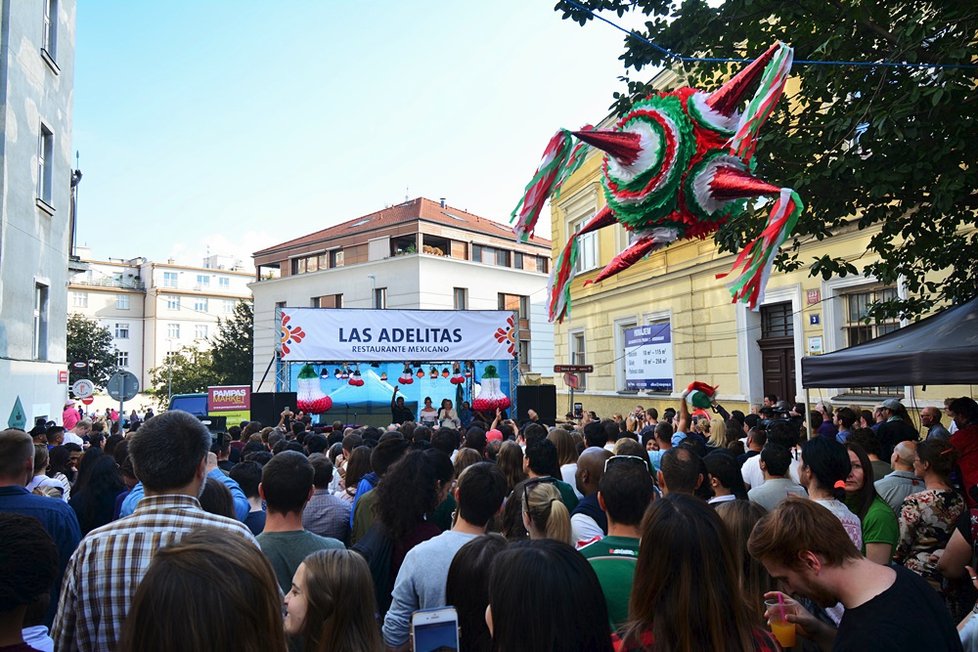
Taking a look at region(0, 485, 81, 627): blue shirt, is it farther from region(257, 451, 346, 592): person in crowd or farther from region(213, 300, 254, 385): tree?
region(213, 300, 254, 385): tree

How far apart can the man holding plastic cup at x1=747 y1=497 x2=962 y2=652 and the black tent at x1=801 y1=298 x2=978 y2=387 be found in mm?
4047

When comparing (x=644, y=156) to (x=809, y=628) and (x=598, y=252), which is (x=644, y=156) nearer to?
(x=809, y=628)

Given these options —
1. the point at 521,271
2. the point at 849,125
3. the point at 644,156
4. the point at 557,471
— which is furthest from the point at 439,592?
the point at 521,271

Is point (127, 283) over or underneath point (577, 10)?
over

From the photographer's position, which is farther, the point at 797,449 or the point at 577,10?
the point at 797,449

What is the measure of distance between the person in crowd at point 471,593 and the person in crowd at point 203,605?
1.23m

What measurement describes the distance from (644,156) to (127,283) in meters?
68.0

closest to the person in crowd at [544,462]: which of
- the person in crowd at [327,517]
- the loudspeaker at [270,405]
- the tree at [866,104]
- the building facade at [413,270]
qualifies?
the person in crowd at [327,517]

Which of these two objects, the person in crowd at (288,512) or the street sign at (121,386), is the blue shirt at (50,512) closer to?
the person in crowd at (288,512)

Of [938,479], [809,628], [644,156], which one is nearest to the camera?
[809,628]

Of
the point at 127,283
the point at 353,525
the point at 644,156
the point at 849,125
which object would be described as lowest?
the point at 353,525

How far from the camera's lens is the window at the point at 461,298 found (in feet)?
121

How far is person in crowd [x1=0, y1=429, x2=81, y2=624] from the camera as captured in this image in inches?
139

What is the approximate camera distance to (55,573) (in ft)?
7.09
